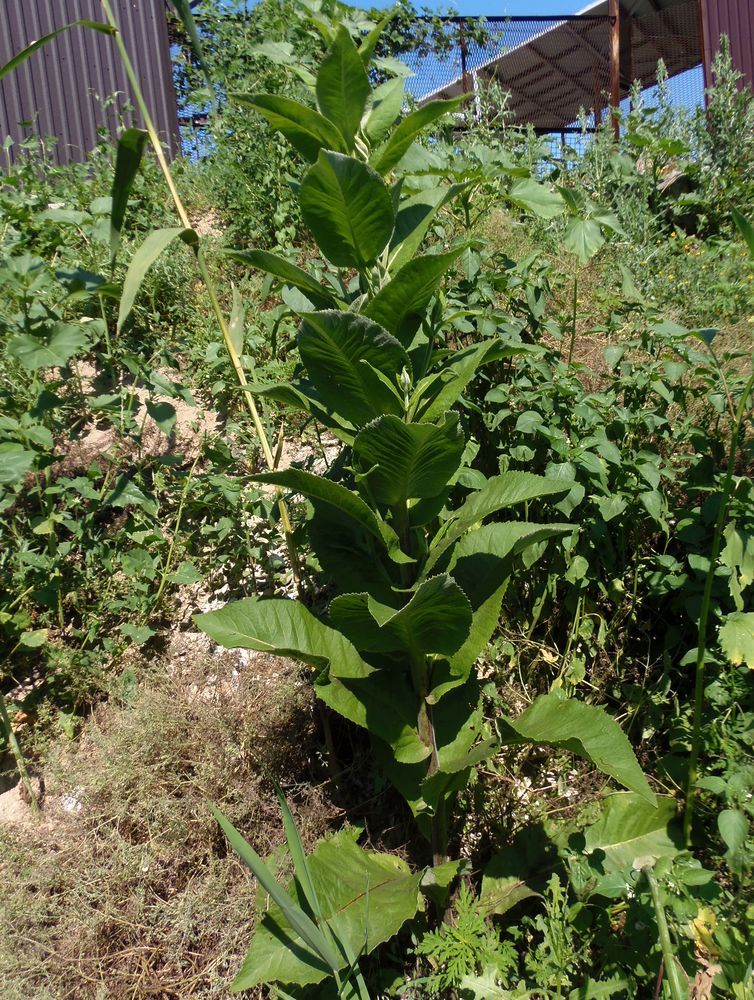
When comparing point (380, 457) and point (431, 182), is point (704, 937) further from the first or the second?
point (431, 182)

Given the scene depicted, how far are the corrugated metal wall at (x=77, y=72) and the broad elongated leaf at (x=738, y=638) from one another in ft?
24.3

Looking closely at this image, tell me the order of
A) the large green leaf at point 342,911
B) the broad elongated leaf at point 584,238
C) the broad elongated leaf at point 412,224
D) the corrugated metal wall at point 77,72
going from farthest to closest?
1. the corrugated metal wall at point 77,72
2. the broad elongated leaf at point 584,238
3. the broad elongated leaf at point 412,224
4. the large green leaf at point 342,911

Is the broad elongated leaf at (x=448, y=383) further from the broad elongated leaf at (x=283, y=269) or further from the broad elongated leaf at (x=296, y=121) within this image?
the broad elongated leaf at (x=296, y=121)

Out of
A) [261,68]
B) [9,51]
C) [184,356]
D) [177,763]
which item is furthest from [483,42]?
[177,763]

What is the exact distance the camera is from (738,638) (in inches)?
83.5

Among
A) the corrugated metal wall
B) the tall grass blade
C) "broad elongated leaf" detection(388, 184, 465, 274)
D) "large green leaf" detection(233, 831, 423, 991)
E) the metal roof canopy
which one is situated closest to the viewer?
the tall grass blade

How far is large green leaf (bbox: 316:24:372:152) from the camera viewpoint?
1.67 meters

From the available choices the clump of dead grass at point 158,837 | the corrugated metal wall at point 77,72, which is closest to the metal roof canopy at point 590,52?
the corrugated metal wall at point 77,72

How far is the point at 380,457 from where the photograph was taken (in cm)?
175

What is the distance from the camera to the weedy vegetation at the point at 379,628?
5.96 ft

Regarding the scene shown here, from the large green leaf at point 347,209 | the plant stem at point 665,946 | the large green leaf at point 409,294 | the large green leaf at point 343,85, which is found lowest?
the plant stem at point 665,946

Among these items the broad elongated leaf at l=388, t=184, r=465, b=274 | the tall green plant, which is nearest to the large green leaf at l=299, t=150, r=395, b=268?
the tall green plant

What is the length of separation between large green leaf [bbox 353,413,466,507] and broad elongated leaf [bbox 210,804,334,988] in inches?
31.4

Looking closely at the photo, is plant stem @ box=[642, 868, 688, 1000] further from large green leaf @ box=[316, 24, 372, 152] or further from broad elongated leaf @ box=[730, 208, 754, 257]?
large green leaf @ box=[316, 24, 372, 152]
